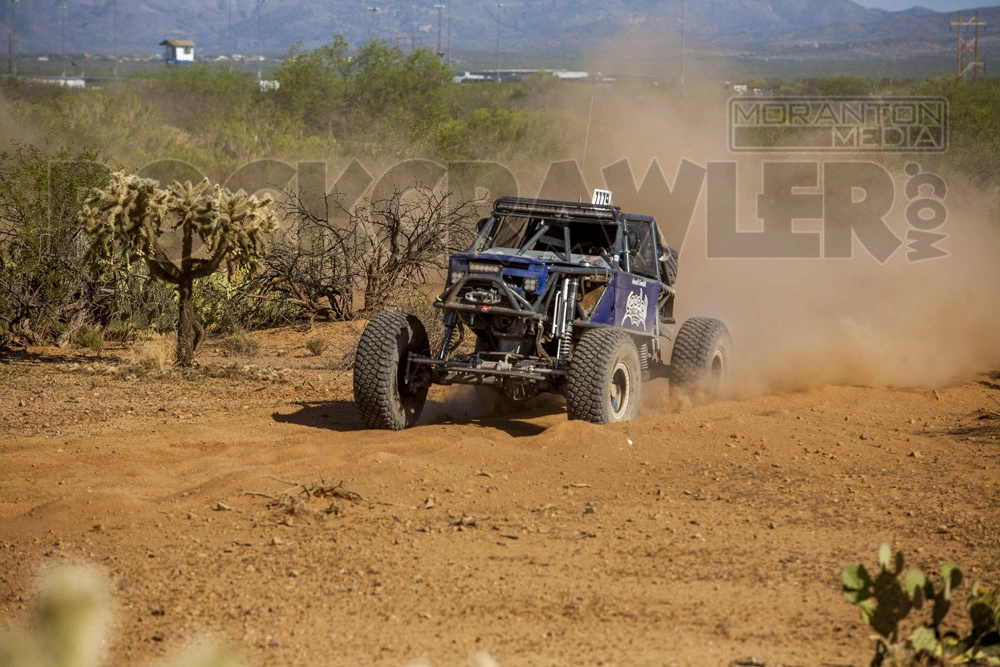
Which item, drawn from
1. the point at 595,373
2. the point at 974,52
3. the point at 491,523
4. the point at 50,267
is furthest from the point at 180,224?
the point at 974,52

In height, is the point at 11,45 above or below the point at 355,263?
above

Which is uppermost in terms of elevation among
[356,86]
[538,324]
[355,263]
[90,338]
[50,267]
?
[356,86]

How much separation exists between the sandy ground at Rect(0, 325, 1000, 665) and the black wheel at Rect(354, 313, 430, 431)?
23 cm

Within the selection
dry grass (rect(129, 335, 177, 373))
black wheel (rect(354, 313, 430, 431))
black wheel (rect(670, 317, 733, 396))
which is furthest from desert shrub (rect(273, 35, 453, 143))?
black wheel (rect(354, 313, 430, 431))

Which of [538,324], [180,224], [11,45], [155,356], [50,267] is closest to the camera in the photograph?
[538,324]

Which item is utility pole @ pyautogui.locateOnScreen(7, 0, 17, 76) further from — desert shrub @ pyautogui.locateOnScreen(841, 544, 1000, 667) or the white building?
the white building

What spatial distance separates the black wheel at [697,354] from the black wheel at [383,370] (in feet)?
9.04

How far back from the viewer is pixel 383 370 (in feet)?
31.5

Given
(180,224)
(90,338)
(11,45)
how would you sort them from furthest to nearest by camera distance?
(11,45)
(90,338)
(180,224)

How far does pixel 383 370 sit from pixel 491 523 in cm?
270

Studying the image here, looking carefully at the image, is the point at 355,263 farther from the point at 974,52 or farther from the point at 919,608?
the point at 974,52

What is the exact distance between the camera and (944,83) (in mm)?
35750

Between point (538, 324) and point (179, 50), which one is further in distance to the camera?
point (179, 50)

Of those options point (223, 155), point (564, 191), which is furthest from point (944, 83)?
point (223, 155)
